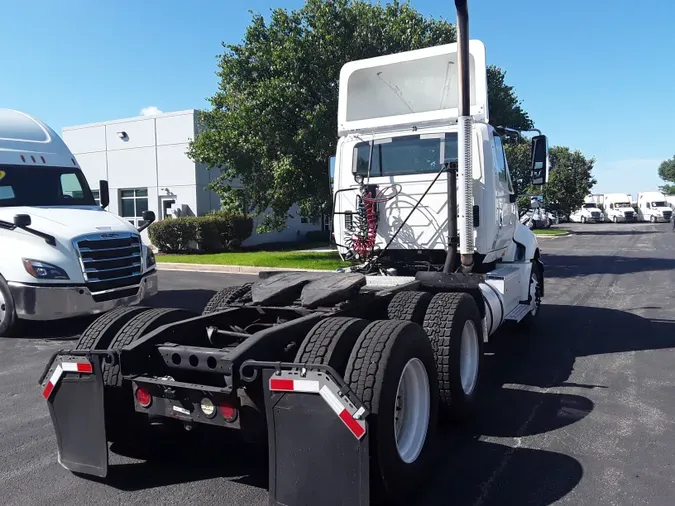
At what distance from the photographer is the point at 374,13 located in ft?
53.4

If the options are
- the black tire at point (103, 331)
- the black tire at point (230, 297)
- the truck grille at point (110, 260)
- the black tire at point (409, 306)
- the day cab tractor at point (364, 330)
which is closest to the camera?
the day cab tractor at point (364, 330)

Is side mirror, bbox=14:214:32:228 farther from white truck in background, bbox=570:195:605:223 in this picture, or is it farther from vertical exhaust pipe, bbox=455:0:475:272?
white truck in background, bbox=570:195:605:223

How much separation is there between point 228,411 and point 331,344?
0.70 metres

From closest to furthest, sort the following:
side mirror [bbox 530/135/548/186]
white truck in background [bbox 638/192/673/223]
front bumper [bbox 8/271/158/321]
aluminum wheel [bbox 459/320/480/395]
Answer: aluminum wheel [bbox 459/320/480/395] → side mirror [bbox 530/135/548/186] → front bumper [bbox 8/271/158/321] → white truck in background [bbox 638/192/673/223]

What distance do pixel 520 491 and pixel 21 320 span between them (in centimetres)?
740

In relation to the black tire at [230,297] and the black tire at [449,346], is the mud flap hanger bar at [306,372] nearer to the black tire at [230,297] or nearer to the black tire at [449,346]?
the black tire at [449,346]

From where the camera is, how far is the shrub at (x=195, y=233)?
22141mm

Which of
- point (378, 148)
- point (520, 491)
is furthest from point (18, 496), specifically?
point (378, 148)

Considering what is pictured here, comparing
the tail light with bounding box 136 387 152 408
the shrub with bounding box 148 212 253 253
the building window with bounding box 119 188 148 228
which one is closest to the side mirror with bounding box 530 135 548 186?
the tail light with bounding box 136 387 152 408

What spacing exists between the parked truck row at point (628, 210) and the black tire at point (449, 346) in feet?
183

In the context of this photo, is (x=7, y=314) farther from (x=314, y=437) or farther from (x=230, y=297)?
(x=314, y=437)

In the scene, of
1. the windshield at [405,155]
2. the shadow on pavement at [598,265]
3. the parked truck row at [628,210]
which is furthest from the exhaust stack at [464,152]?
the parked truck row at [628,210]

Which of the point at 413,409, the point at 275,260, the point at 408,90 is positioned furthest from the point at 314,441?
the point at 275,260

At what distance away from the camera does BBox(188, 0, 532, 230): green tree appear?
15.7m
